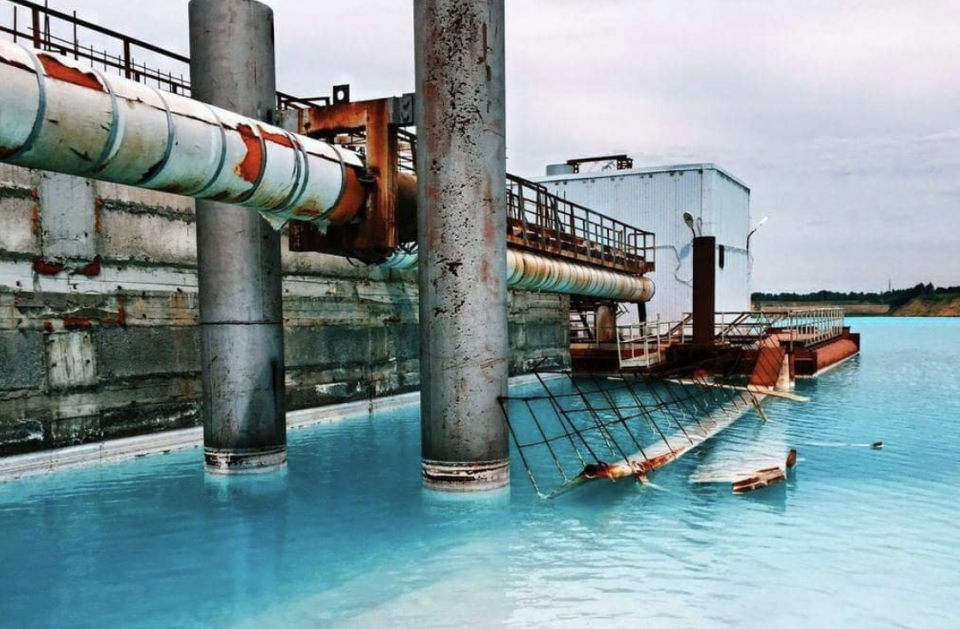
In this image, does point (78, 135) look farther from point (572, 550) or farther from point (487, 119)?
point (572, 550)

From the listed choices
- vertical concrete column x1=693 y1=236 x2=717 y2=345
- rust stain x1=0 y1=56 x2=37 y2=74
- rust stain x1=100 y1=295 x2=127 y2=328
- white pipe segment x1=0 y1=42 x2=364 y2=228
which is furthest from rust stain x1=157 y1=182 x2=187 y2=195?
vertical concrete column x1=693 y1=236 x2=717 y2=345

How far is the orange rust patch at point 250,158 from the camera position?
28.3ft

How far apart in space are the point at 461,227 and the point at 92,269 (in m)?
6.66

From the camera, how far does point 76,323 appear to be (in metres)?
12.1

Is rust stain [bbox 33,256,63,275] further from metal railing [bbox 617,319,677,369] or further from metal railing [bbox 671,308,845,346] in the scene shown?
metal railing [bbox 671,308,845,346]

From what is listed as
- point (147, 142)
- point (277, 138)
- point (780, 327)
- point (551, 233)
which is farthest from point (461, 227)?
point (780, 327)

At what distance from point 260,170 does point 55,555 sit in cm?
479

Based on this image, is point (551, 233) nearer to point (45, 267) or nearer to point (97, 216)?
point (97, 216)

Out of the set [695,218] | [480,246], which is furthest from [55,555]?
[695,218]

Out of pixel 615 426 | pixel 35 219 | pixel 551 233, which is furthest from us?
pixel 551 233

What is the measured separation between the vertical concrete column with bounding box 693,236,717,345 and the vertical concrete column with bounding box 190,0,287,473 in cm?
1539

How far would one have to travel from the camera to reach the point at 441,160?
10.2m

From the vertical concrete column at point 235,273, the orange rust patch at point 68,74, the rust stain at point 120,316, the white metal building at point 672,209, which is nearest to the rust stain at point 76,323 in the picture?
the rust stain at point 120,316

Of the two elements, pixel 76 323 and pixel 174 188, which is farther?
pixel 76 323
